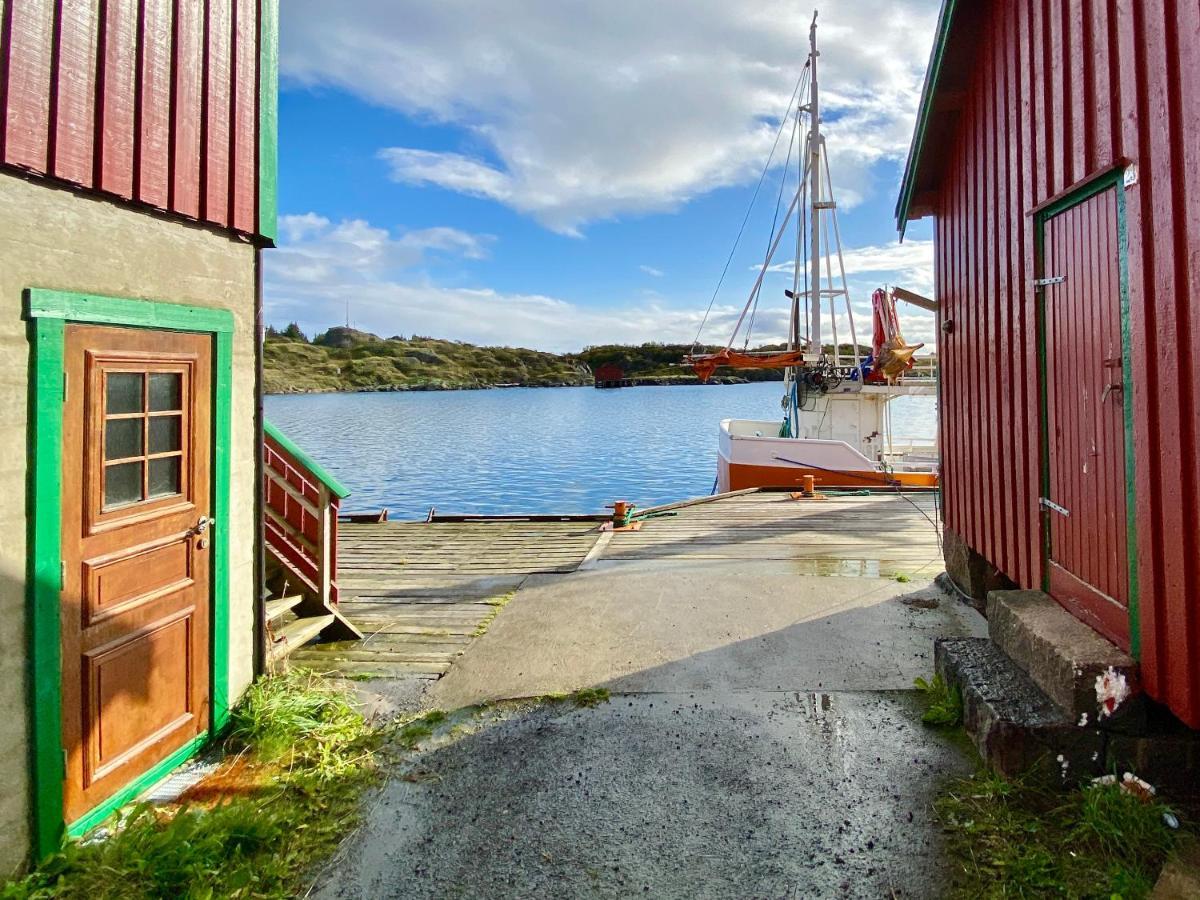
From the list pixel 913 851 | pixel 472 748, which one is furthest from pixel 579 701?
pixel 913 851

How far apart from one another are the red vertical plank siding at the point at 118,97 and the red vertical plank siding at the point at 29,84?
0.23 metres

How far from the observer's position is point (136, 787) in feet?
10.7

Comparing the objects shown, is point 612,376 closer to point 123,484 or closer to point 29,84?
point 123,484

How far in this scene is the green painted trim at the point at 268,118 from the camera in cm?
406

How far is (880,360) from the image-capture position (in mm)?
8125

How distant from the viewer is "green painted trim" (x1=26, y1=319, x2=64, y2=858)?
275 cm

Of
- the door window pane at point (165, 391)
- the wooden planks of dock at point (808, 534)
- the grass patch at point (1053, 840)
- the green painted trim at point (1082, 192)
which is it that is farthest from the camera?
the wooden planks of dock at point (808, 534)

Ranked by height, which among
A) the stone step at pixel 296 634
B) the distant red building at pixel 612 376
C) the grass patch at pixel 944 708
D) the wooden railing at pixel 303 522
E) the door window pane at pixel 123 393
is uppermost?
the distant red building at pixel 612 376

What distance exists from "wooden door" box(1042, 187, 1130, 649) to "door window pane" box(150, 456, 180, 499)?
14.5 feet

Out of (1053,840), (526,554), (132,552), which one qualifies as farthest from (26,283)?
(526,554)

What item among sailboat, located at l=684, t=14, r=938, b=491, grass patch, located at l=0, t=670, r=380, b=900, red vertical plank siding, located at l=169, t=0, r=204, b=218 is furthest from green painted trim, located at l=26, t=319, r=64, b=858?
sailboat, located at l=684, t=14, r=938, b=491

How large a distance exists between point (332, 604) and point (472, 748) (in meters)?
2.34

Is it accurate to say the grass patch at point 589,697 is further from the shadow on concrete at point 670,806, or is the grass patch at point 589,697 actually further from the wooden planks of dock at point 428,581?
the wooden planks of dock at point 428,581

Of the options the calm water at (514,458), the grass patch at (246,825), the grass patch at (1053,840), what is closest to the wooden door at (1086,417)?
the grass patch at (1053,840)
